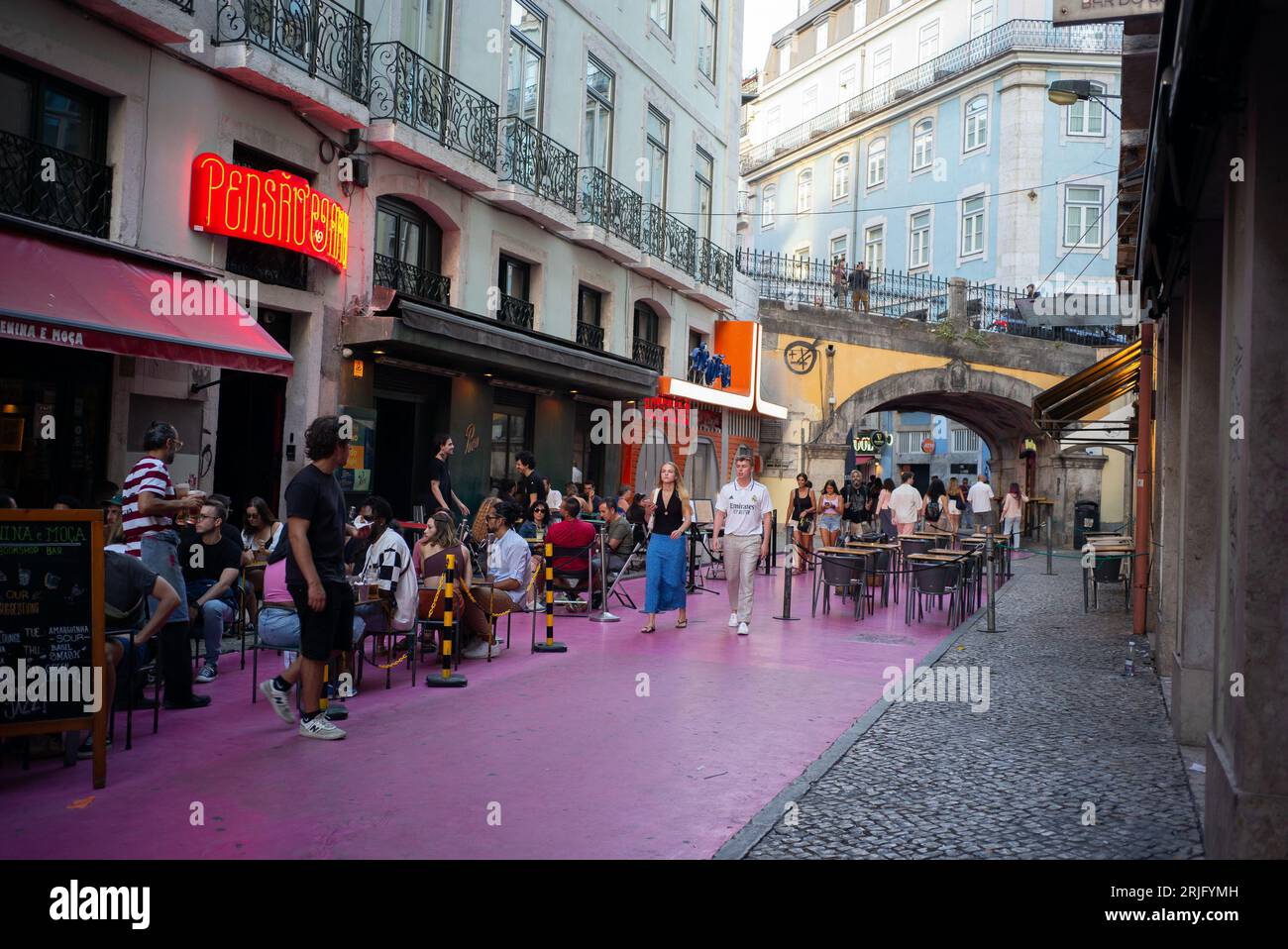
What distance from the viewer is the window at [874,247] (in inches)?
1618

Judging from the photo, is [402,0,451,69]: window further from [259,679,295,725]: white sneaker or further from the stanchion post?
[259,679,295,725]: white sneaker

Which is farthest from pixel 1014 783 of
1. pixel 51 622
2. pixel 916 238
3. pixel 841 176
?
pixel 841 176

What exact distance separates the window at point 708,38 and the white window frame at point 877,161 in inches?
Answer: 664

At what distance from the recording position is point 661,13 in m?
22.6

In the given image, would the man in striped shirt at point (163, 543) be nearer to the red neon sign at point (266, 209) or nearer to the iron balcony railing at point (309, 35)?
the red neon sign at point (266, 209)

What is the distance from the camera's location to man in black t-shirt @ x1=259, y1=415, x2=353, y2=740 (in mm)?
6129

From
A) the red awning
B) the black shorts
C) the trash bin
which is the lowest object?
the black shorts

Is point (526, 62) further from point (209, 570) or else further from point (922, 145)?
point (922, 145)

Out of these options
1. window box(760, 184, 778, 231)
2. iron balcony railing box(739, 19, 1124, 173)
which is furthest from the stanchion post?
window box(760, 184, 778, 231)

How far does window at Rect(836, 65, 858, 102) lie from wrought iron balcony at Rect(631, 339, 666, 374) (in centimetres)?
2548

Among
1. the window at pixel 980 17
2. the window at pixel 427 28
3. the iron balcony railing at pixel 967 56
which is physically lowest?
the window at pixel 427 28

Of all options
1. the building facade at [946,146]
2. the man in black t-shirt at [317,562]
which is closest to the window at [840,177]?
the building facade at [946,146]

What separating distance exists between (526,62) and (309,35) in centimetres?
584

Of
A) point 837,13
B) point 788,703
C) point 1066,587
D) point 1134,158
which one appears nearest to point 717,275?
point 1066,587
